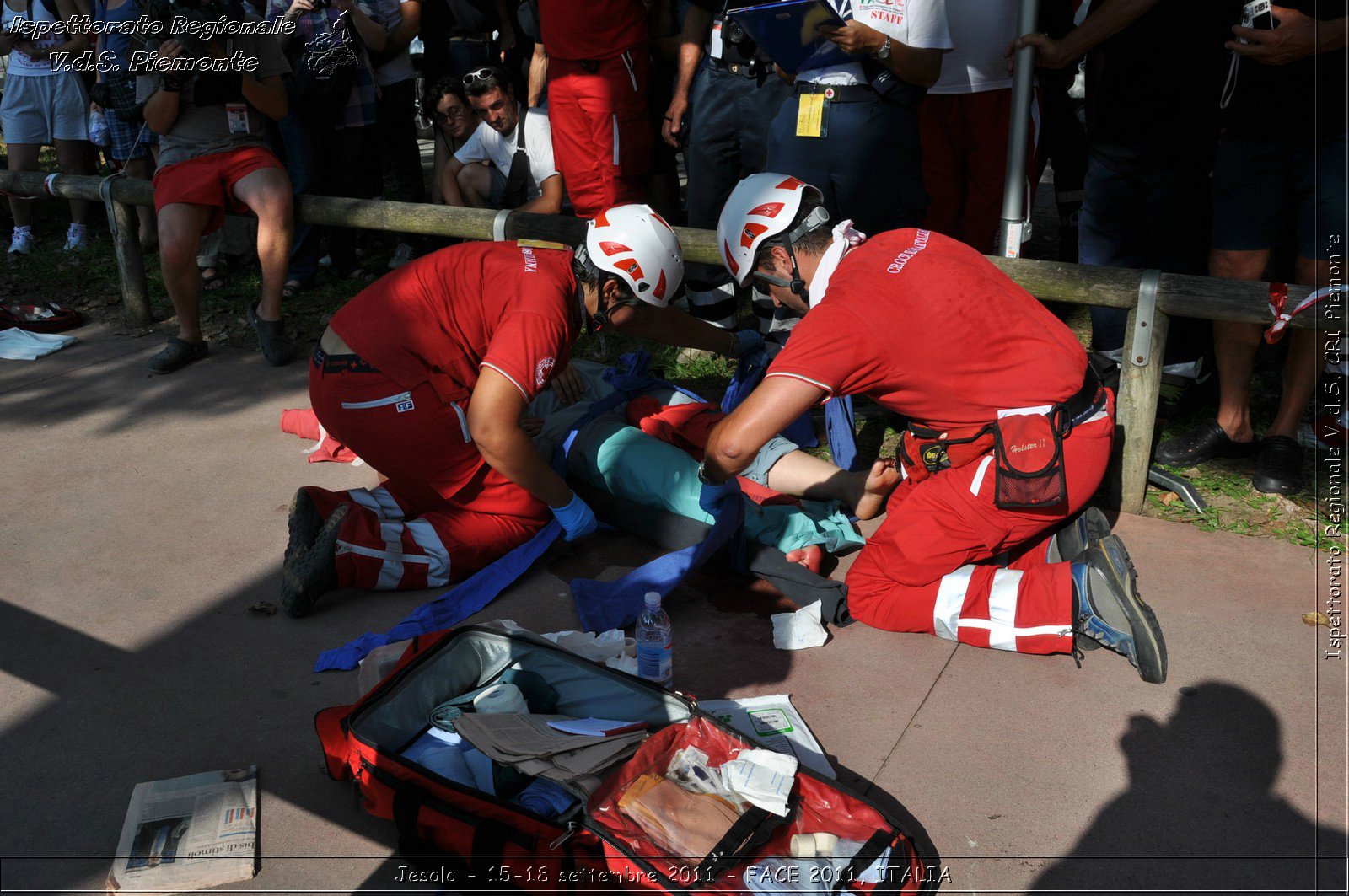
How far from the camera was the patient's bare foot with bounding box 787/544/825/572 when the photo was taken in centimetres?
377

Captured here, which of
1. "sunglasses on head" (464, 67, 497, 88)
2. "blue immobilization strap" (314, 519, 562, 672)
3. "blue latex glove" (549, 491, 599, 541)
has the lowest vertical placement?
"blue immobilization strap" (314, 519, 562, 672)

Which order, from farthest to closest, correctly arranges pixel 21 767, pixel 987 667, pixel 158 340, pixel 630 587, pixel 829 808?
pixel 158 340
pixel 630 587
pixel 987 667
pixel 21 767
pixel 829 808

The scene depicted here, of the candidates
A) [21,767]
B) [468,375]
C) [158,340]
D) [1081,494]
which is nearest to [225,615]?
[21,767]

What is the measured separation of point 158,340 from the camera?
6508 millimetres

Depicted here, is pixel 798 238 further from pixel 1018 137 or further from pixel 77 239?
pixel 77 239

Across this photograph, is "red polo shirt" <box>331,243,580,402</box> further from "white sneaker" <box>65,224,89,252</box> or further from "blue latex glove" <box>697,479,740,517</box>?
"white sneaker" <box>65,224,89,252</box>

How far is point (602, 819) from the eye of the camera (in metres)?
2.43

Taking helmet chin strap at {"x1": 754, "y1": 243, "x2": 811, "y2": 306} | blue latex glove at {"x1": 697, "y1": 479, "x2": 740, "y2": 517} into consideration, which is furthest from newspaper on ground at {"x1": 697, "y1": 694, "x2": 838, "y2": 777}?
helmet chin strap at {"x1": 754, "y1": 243, "x2": 811, "y2": 306}

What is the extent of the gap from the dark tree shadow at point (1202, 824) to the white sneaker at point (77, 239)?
8.16 metres

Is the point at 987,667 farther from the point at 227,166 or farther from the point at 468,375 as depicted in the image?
the point at 227,166

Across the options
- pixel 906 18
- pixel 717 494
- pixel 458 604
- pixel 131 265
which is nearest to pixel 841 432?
pixel 717 494

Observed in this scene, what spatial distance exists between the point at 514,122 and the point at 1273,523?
173 inches

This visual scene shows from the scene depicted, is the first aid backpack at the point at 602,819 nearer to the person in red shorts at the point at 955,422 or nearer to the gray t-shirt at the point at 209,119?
the person in red shorts at the point at 955,422

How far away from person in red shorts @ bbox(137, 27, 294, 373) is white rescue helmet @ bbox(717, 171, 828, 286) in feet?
10.4
